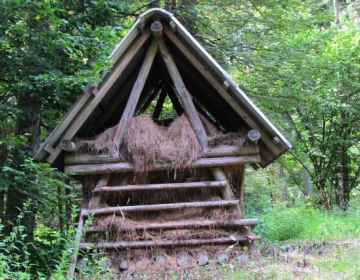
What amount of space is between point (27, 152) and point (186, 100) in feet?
10.9

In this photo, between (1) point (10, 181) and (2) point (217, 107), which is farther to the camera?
(2) point (217, 107)

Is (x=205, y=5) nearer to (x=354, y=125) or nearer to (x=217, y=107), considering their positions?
(x=217, y=107)

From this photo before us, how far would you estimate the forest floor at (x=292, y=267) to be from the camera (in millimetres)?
5102

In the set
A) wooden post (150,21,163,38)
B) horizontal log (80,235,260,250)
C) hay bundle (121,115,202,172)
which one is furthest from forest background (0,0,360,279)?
hay bundle (121,115,202,172)

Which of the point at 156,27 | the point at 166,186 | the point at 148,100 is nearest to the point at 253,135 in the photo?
the point at 166,186

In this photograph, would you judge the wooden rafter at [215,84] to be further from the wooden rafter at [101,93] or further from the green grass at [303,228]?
the green grass at [303,228]

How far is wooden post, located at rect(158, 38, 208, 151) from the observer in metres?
7.21

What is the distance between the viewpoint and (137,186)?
7.00 meters

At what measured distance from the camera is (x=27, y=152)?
7953 millimetres

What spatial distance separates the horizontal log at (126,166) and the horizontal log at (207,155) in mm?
71

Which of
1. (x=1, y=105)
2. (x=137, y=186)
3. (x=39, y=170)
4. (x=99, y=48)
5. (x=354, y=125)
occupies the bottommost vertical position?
(x=354, y=125)

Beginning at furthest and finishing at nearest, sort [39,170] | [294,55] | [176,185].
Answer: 1. [294,55]
2. [176,185]
3. [39,170]

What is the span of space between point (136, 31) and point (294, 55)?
Result: 6068 mm

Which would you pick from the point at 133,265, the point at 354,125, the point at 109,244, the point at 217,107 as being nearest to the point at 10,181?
the point at 109,244
